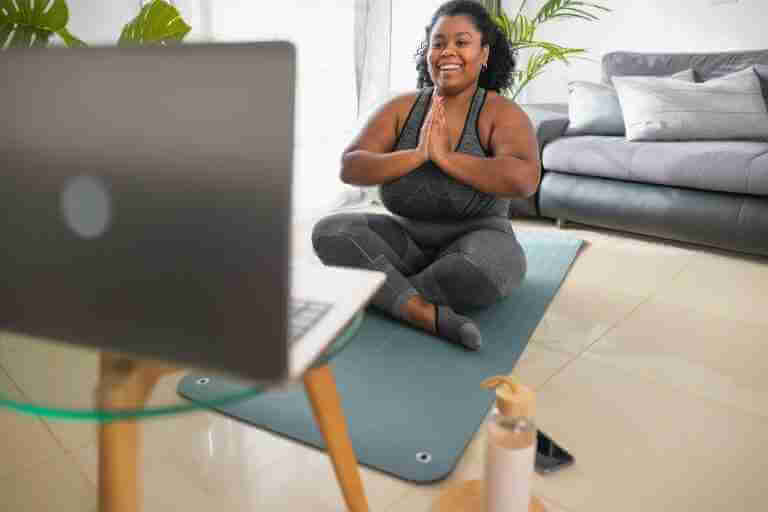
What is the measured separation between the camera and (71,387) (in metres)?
0.62

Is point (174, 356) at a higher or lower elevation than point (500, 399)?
higher

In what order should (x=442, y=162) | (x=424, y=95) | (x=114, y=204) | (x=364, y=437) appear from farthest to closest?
(x=424, y=95) → (x=442, y=162) → (x=364, y=437) → (x=114, y=204)

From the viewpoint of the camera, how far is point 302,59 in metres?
2.79

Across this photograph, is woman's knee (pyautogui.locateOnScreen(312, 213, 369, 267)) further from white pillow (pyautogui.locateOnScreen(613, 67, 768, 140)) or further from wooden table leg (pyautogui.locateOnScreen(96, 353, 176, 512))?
white pillow (pyautogui.locateOnScreen(613, 67, 768, 140))

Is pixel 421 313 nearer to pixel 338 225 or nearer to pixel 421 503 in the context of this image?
pixel 338 225

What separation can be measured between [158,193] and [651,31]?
148 inches

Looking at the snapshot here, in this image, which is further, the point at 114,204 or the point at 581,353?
the point at 581,353

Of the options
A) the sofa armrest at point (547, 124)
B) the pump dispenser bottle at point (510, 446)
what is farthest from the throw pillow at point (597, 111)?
the pump dispenser bottle at point (510, 446)

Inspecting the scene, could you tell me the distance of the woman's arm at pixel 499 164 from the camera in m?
1.67

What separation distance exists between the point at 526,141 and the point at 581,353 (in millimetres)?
635

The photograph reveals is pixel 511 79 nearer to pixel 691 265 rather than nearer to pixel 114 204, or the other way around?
pixel 691 265

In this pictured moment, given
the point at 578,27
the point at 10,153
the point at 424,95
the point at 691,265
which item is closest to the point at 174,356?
the point at 10,153

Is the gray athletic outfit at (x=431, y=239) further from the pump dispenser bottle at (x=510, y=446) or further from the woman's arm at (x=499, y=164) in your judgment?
the pump dispenser bottle at (x=510, y=446)

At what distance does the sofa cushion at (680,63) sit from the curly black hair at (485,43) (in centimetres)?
122
